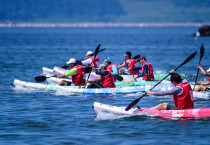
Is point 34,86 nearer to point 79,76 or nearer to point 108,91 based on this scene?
point 79,76

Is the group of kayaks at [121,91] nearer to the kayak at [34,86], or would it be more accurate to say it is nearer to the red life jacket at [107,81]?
the kayak at [34,86]

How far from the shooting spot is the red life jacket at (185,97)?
14.0 meters

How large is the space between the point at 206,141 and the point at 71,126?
417cm

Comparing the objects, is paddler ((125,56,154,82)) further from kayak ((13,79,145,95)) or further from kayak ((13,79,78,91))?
kayak ((13,79,78,91))

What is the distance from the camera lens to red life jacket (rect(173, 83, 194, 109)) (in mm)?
14031

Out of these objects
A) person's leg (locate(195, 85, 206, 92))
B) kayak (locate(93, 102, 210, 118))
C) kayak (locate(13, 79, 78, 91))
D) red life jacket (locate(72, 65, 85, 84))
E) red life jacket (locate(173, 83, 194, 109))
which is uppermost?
red life jacket (locate(72, 65, 85, 84))

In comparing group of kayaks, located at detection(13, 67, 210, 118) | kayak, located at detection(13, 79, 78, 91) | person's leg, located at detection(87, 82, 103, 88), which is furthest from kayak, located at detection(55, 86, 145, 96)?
kayak, located at detection(13, 79, 78, 91)

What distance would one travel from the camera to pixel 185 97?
14.2 metres

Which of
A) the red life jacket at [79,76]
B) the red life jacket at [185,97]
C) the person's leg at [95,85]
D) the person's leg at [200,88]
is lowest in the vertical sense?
the red life jacket at [185,97]

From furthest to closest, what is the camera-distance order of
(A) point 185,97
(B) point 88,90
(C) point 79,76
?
(C) point 79,76 → (B) point 88,90 → (A) point 185,97

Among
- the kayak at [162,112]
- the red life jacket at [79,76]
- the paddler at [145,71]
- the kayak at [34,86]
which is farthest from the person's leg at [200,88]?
the kayak at [34,86]

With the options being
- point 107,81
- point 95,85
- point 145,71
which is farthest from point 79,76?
point 145,71

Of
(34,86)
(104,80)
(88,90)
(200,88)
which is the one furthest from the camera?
(34,86)

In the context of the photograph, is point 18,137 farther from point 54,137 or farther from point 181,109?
point 181,109
